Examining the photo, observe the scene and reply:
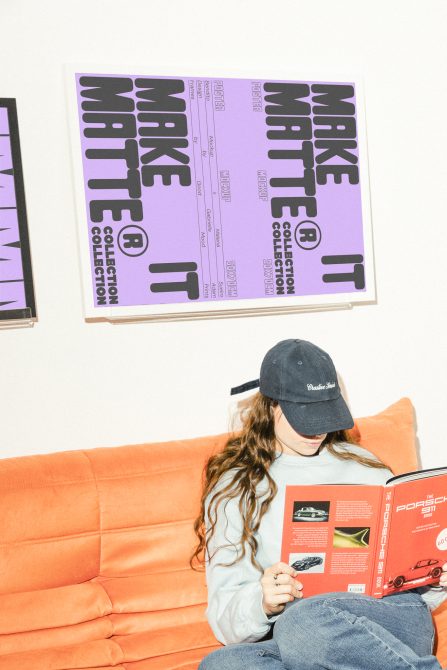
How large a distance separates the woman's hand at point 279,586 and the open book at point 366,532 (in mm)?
21

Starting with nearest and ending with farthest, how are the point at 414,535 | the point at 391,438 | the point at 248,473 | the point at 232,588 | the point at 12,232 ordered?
1. the point at 414,535
2. the point at 232,588
3. the point at 248,473
4. the point at 12,232
5. the point at 391,438

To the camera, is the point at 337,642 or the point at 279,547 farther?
the point at 279,547

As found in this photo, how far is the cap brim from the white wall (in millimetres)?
447

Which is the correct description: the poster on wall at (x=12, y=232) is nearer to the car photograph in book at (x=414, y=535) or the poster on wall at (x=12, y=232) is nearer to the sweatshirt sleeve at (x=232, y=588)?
the sweatshirt sleeve at (x=232, y=588)

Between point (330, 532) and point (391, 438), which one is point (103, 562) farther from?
point (391, 438)

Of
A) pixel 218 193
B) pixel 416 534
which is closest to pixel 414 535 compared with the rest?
pixel 416 534

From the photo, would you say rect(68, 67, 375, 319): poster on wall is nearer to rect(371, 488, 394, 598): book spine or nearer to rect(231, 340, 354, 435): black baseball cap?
rect(231, 340, 354, 435): black baseball cap

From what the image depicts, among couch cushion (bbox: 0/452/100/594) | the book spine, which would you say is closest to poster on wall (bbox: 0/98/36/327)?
couch cushion (bbox: 0/452/100/594)

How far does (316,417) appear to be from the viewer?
1.79 m

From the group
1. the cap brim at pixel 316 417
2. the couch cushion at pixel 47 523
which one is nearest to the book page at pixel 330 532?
the cap brim at pixel 316 417

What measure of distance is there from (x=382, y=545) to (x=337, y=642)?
0.20 m

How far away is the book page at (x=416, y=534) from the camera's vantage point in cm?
159

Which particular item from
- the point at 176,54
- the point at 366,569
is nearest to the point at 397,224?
the point at 176,54

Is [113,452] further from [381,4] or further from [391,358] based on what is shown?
[381,4]
